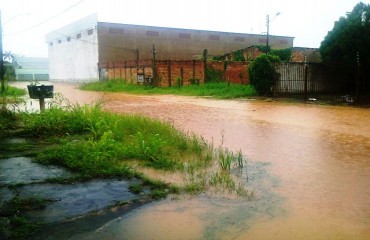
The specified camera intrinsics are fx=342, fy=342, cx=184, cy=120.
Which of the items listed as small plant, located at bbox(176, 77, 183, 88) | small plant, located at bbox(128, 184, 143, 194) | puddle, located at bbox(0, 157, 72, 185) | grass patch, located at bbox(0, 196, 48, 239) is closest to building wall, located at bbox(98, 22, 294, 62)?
small plant, located at bbox(176, 77, 183, 88)

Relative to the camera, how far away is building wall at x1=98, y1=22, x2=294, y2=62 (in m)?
35.0

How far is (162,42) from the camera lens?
38250 millimetres

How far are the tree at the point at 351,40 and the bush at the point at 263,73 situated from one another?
2.91 meters

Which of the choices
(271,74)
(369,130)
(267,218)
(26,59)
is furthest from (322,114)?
(26,59)

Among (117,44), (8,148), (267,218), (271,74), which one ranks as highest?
(117,44)

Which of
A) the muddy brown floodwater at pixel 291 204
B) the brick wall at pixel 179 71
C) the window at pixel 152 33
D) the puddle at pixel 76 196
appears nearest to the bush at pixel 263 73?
the brick wall at pixel 179 71

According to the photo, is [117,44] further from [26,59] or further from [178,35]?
[26,59]

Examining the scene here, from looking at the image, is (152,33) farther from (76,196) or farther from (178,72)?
(76,196)

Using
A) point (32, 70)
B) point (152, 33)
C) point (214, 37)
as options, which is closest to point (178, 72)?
point (152, 33)

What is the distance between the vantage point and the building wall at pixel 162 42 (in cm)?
3503

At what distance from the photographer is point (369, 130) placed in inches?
327

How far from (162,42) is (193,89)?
16.4 m

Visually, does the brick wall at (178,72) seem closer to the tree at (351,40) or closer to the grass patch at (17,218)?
the tree at (351,40)

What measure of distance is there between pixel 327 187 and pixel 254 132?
12.7ft
